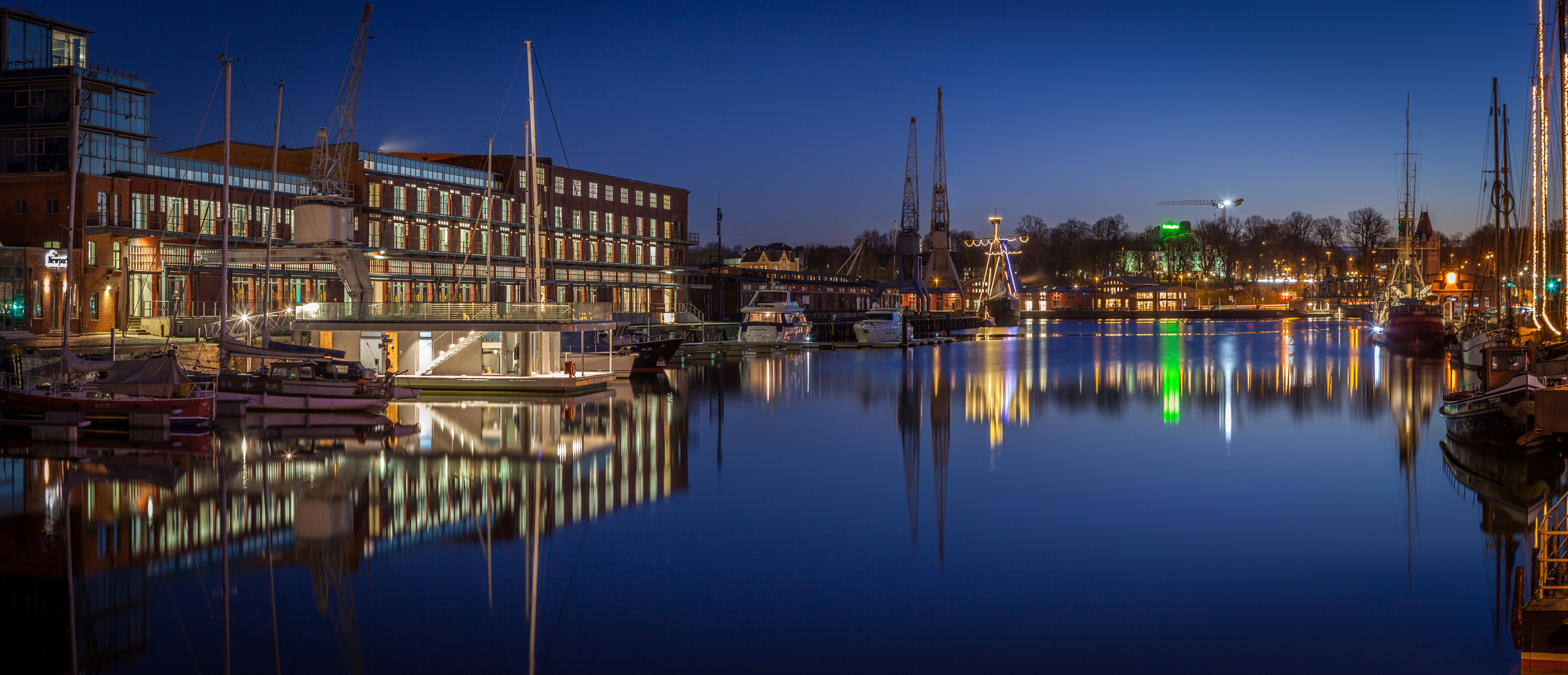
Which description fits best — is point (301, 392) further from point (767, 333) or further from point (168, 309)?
point (767, 333)

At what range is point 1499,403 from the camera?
26219 millimetres

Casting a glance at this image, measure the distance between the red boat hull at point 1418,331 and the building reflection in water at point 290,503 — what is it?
63888 mm

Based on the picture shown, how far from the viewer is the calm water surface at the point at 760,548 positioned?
12.4 metres

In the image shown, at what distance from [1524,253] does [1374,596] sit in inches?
1946

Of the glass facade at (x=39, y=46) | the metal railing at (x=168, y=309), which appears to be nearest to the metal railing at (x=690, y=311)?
the metal railing at (x=168, y=309)

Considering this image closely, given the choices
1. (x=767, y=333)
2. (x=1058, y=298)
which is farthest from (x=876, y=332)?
(x=1058, y=298)

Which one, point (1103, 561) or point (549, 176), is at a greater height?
point (549, 176)

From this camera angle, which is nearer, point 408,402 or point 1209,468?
point 1209,468

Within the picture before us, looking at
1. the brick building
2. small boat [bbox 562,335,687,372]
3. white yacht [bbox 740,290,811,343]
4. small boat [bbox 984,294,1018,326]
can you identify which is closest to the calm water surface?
small boat [bbox 562,335,687,372]

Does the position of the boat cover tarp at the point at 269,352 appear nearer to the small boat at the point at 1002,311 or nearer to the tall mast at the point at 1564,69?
the tall mast at the point at 1564,69

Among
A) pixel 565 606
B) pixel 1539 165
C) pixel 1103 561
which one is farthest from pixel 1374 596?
pixel 1539 165

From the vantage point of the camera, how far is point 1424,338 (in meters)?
75.1

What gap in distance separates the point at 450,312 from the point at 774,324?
131 feet

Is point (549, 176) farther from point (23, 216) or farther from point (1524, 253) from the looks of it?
point (1524, 253)
